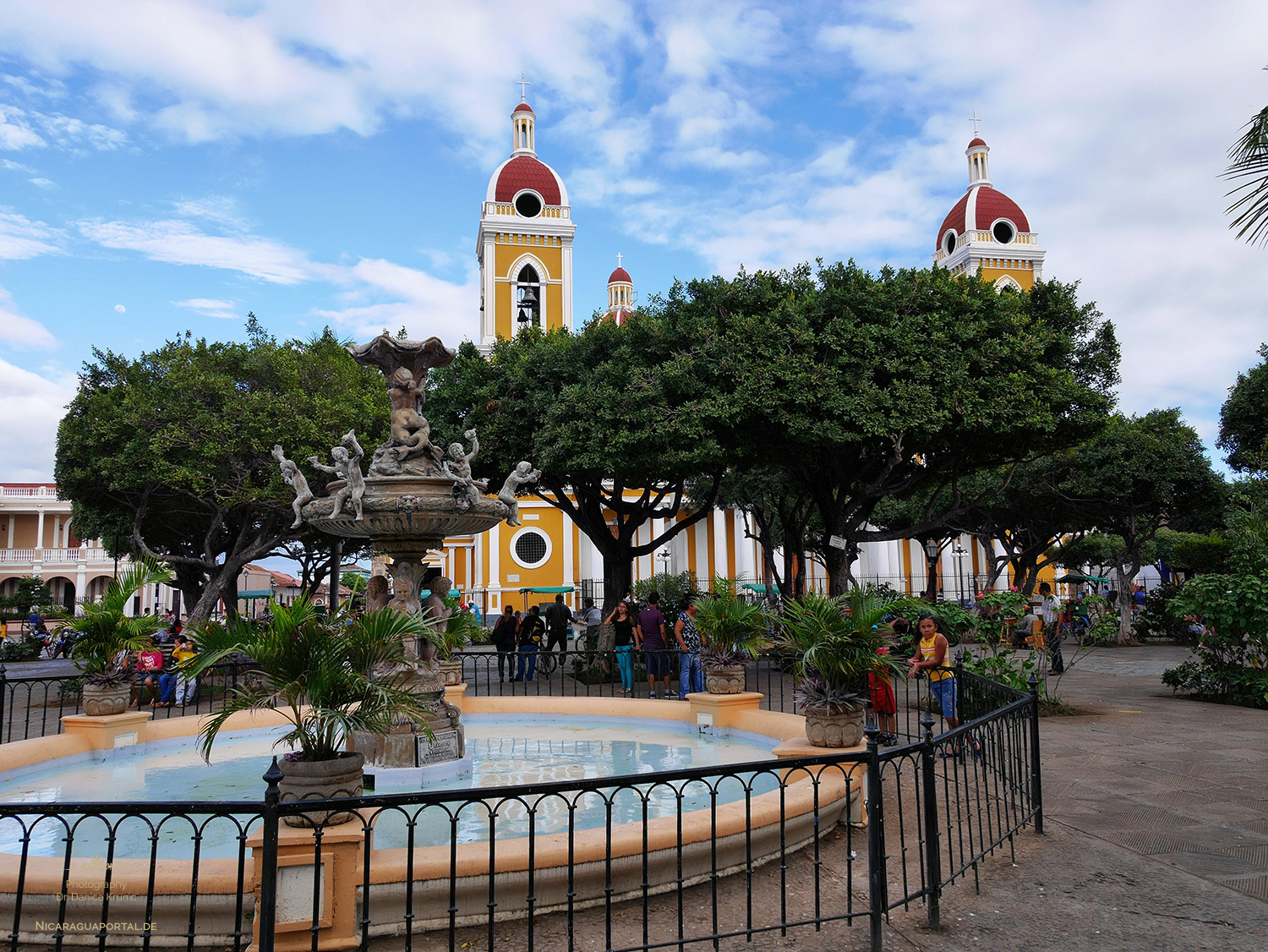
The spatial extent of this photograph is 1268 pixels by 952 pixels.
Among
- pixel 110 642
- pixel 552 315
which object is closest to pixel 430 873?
pixel 110 642

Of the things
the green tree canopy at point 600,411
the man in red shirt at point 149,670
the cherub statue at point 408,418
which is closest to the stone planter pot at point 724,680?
the cherub statue at point 408,418

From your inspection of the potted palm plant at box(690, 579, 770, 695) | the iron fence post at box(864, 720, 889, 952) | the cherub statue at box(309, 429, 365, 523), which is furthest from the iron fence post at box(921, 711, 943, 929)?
the cherub statue at box(309, 429, 365, 523)

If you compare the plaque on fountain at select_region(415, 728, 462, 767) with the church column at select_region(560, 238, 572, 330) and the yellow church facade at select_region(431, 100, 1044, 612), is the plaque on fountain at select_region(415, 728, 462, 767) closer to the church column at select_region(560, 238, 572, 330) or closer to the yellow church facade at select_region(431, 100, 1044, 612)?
the yellow church facade at select_region(431, 100, 1044, 612)

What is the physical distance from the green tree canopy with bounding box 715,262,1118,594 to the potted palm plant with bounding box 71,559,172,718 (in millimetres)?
10644

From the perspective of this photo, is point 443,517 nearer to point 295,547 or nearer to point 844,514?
point 844,514

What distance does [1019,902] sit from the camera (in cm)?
504

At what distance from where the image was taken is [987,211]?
54.8 metres

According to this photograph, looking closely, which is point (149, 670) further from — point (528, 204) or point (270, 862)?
point (528, 204)

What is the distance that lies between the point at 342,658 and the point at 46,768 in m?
5.53

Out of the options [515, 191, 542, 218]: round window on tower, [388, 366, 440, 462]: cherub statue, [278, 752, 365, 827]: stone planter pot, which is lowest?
[278, 752, 365, 827]: stone planter pot

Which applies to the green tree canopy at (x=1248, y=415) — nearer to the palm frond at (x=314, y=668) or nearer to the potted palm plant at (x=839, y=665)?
the potted palm plant at (x=839, y=665)

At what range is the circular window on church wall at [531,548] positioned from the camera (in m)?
48.1

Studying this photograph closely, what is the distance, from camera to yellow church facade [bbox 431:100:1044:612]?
1799 inches

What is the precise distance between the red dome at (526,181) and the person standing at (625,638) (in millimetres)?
34488
